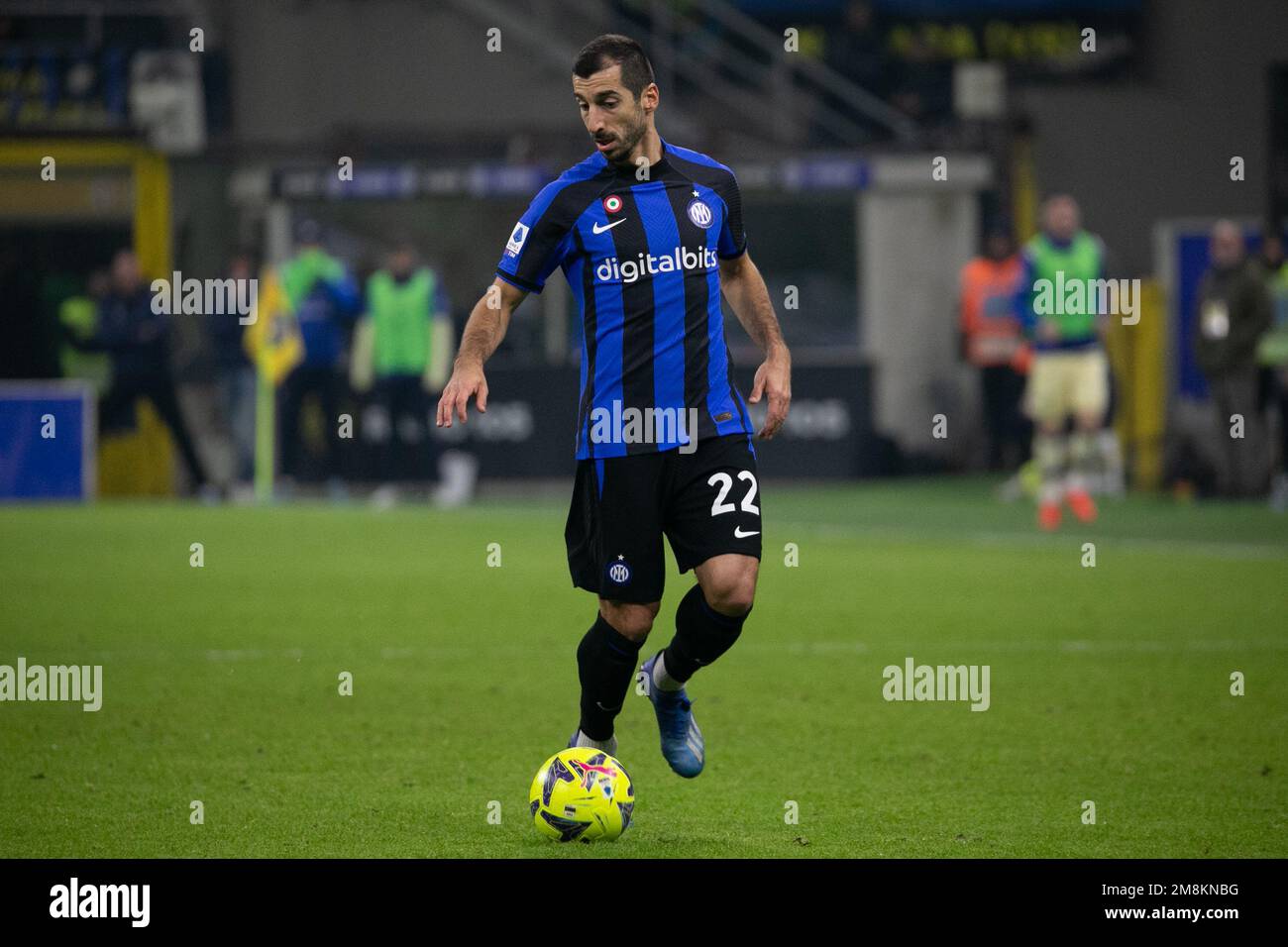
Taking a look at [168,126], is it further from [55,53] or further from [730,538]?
[730,538]

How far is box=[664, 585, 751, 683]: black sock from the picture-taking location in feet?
21.3

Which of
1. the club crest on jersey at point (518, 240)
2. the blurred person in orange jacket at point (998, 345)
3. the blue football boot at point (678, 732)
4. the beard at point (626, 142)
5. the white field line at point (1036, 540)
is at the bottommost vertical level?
the blue football boot at point (678, 732)

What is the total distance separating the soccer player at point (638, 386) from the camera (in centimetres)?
632

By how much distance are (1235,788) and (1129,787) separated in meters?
0.31

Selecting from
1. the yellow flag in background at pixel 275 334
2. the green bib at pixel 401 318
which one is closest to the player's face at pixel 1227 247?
the green bib at pixel 401 318

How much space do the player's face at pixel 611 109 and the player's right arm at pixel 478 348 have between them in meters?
0.49

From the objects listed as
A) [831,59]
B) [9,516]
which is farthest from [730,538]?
[831,59]

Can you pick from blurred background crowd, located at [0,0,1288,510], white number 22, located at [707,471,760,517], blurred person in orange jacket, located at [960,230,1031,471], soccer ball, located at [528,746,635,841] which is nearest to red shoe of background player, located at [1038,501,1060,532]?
blurred background crowd, located at [0,0,1288,510]

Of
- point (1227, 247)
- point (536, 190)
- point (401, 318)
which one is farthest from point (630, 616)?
point (536, 190)

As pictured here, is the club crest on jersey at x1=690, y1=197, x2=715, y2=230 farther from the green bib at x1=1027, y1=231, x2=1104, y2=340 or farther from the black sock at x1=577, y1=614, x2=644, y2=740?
the green bib at x1=1027, y1=231, x2=1104, y2=340

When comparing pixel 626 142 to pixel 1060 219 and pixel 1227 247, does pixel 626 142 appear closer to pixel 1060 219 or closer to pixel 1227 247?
pixel 1060 219

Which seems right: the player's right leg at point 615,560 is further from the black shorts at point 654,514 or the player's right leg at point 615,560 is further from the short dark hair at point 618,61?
the short dark hair at point 618,61

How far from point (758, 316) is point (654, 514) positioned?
31.5 inches

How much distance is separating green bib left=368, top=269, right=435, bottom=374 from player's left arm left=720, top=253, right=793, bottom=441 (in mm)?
13758
